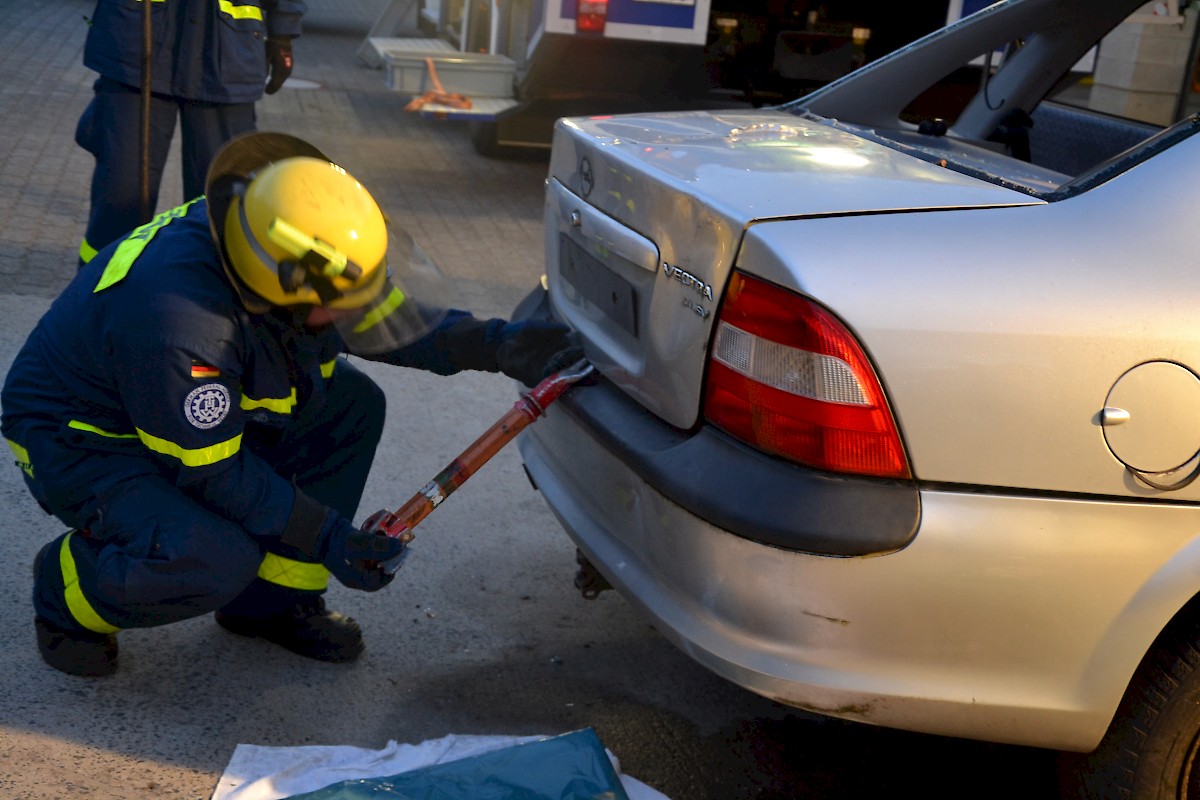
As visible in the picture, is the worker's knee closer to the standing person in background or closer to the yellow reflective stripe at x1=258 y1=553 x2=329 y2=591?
the yellow reflective stripe at x1=258 y1=553 x2=329 y2=591

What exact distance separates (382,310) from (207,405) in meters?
0.40

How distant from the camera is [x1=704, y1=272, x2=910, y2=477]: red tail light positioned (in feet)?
7.19

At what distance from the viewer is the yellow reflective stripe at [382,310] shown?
271 cm

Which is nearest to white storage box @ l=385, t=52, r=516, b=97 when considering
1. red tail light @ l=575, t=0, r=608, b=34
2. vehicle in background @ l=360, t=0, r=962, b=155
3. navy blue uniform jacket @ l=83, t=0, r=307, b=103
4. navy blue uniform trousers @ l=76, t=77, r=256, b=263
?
vehicle in background @ l=360, t=0, r=962, b=155

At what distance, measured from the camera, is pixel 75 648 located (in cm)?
296

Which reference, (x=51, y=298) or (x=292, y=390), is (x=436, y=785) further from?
(x=51, y=298)

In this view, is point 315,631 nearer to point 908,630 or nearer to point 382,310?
point 382,310

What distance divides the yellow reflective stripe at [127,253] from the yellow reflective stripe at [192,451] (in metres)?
0.32

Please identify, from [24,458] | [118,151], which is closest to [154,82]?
[118,151]

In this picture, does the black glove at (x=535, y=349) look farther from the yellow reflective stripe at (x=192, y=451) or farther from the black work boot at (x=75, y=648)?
the black work boot at (x=75, y=648)

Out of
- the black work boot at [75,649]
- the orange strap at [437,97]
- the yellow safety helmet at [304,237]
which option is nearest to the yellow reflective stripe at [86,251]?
the black work boot at [75,649]

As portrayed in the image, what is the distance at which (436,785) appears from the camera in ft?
8.61

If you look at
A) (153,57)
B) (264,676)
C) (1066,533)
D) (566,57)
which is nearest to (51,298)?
(153,57)

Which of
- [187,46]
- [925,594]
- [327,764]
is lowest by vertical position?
[327,764]
